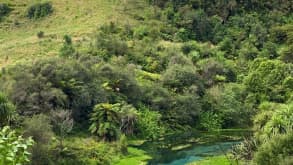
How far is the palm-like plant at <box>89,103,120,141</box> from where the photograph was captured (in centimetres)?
6216

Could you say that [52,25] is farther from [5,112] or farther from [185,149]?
[5,112]

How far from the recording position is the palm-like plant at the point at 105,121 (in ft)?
204

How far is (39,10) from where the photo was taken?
4407 inches

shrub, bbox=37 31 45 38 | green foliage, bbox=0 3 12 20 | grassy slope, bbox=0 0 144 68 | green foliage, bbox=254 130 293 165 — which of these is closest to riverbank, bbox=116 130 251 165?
green foliage, bbox=254 130 293 165

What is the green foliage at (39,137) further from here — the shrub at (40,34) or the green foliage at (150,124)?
the shrub at (40,34)

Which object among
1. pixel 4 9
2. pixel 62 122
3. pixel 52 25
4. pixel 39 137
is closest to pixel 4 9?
pixel 4 9

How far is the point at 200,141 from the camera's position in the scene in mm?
70562

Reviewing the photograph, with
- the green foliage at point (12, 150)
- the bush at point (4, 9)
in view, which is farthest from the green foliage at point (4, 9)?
the green foliage at point (12, 150)

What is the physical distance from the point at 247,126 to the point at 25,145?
268 feet

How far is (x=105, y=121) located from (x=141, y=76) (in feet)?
85.1

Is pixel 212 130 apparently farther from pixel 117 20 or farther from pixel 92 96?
pixel 117 20

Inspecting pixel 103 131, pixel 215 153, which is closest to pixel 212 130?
pixel 215 153

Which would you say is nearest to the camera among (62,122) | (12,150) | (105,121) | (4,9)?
(12,150)

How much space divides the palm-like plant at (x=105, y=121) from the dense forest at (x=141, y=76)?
17 centimetres
